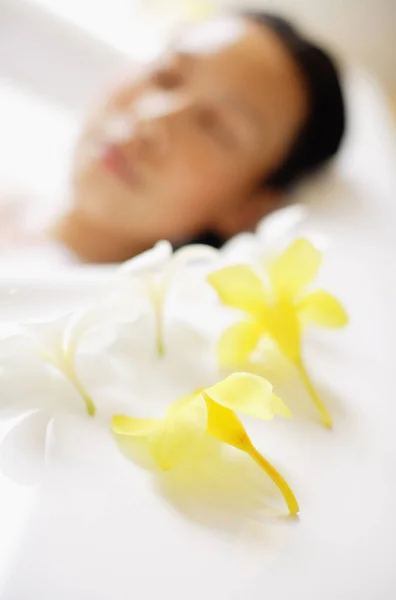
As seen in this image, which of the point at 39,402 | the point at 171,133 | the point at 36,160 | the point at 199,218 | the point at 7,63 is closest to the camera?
the point at 39,402

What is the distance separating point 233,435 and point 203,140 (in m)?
0.65

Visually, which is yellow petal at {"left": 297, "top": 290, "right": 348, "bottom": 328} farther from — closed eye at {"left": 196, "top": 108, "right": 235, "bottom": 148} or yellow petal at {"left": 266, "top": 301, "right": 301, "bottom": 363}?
closed eye at {"left": 196, "top": 108, "right": 235, "bottom": 148}

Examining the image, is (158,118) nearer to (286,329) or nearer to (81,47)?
(286,329)

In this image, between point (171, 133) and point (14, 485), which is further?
point (171, 133)

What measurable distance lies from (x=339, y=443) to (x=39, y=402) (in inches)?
9.0

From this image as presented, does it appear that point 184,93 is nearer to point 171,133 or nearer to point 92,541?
point 171,133

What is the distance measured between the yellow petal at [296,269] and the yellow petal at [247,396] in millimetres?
146

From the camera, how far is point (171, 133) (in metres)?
0.89

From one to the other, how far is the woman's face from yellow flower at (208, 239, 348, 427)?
1.43ft

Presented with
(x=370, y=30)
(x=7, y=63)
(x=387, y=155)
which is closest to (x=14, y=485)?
(x=387, y=155)

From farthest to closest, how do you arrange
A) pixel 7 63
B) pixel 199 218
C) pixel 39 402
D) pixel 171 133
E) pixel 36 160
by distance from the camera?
1. pixel 7 63
2. pixel 36 160
3. pixel 199 218
4. pixel 171 133
5. pixel 39 402

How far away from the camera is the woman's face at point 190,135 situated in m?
0.89

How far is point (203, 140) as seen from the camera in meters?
0.92

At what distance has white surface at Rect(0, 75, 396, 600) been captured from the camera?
1.01ft
